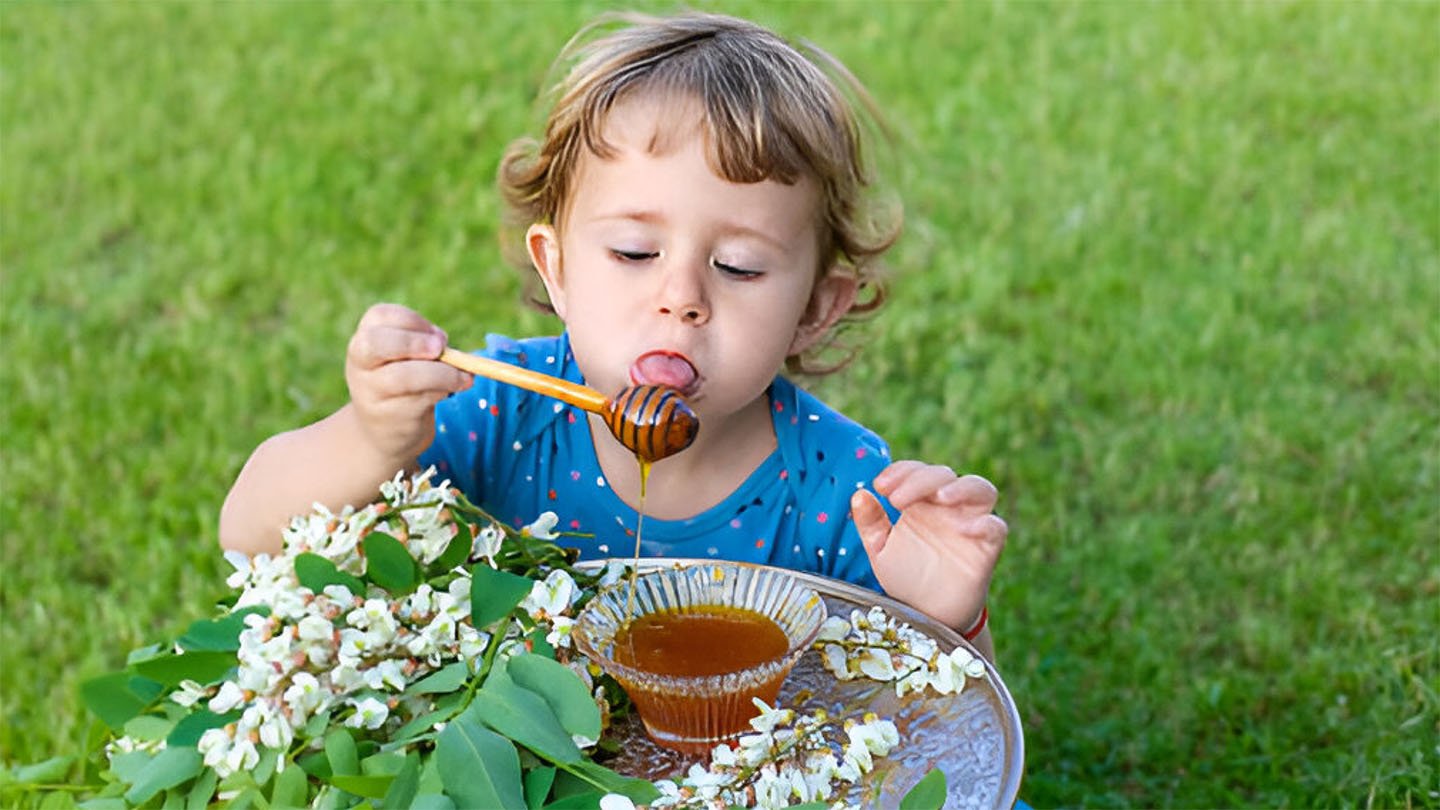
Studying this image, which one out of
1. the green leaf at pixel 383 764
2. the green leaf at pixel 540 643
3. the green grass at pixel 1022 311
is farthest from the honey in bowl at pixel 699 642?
the green grass at pixel 1022 311

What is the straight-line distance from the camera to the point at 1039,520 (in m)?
3.91

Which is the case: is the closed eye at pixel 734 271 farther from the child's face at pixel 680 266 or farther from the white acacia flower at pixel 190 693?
the white acacia flower at pixel 190 693

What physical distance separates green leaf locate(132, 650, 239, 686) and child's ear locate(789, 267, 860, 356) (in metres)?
1.09

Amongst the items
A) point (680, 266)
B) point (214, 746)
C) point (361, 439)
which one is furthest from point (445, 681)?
point (680, 266)

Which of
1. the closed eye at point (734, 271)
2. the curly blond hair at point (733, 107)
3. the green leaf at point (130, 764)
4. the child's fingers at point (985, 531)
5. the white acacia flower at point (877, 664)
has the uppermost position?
the curly blond hair at point (733, 107)

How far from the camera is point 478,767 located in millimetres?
1780

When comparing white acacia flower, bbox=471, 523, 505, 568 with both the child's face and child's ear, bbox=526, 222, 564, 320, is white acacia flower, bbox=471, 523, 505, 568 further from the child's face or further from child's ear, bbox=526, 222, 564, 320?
child's ear, bbox=526, 222, 564, 320

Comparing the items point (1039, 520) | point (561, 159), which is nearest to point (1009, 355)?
point (1039, 520)

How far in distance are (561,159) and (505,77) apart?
3.54 m

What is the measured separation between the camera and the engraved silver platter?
1885 mm

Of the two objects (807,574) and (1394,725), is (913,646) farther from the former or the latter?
(1394,725)

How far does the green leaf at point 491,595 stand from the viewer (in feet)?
6.51

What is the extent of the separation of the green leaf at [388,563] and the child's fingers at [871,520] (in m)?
0.72

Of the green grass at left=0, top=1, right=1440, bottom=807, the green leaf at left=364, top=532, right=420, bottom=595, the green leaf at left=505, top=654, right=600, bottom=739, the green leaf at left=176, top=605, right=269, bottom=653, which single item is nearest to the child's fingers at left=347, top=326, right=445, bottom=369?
the green leaf at left=364, top=532, right=420, bottom=595
